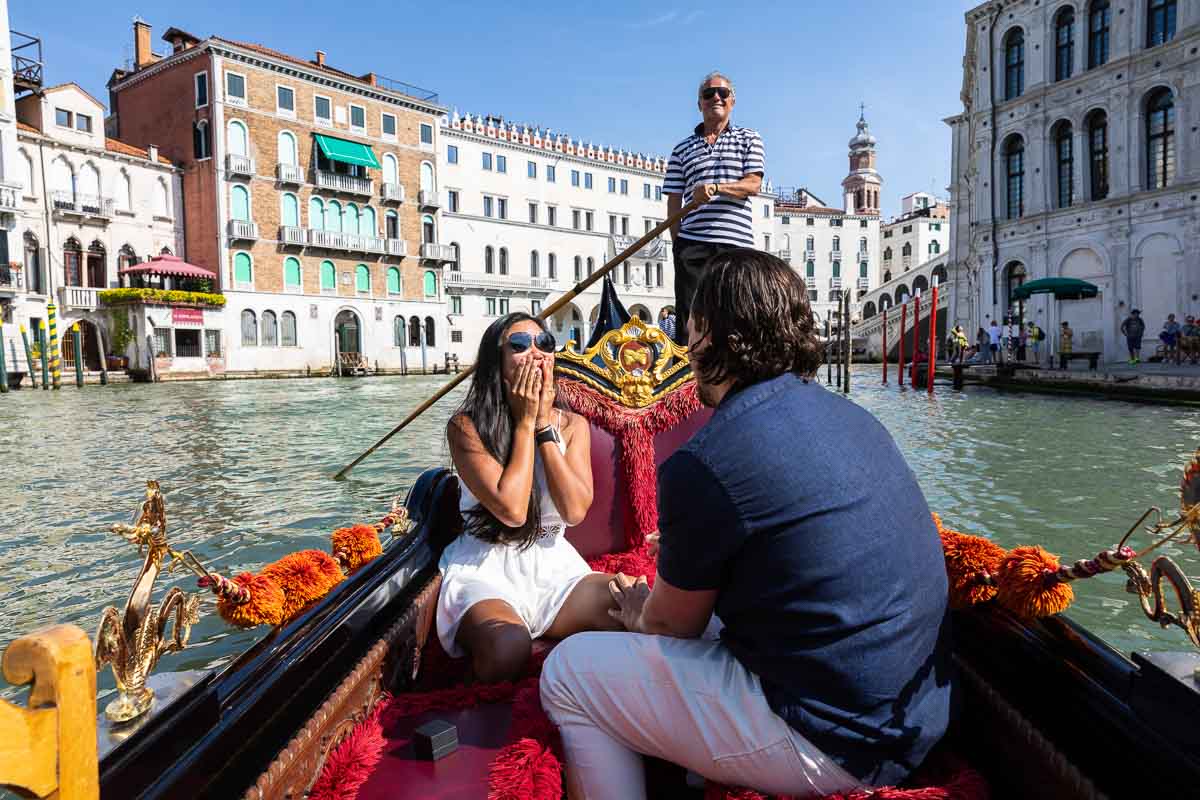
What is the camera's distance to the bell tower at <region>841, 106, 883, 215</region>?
161 feet

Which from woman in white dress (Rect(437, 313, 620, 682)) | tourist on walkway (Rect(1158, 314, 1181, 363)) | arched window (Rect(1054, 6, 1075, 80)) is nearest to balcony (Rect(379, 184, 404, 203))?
arched window (Rect(1054, 6, 1075, 80))

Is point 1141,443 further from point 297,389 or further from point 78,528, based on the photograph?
point 297,389

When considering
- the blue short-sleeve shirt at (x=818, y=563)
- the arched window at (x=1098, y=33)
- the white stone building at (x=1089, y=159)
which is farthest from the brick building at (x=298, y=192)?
the blue short-sleeve shirt at (x=818, y=563)

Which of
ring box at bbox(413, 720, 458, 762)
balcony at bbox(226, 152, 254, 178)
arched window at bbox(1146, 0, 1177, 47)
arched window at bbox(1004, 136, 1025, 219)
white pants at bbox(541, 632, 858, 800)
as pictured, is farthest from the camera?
balcony at bbox(226, 152, 254, 178)

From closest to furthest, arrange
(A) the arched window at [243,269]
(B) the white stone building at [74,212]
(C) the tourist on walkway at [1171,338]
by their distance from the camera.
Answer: (C) the tourist on walkway at [1171,338], (B) the white stone building at [74,212], (A) the arched window at [243,269]

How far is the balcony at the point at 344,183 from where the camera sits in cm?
2477

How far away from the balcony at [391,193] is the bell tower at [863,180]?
1216 inches

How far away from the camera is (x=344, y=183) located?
25.3 meters

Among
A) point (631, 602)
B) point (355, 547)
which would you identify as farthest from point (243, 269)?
point (631, 602)

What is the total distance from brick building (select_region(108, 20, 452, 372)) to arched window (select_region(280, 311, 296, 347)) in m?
0.04

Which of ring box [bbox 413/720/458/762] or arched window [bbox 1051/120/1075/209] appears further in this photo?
arched window [bbox 1051/120/1075/209]

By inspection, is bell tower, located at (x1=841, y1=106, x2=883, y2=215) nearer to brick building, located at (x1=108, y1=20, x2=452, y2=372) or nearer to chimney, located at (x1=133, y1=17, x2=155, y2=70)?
brick building, located at (x1=108, y1=20, x2=452, y2=372)

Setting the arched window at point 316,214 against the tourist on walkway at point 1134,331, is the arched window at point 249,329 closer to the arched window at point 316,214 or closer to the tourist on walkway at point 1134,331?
the arched window at point 316,214

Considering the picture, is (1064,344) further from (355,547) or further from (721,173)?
(355,547)
